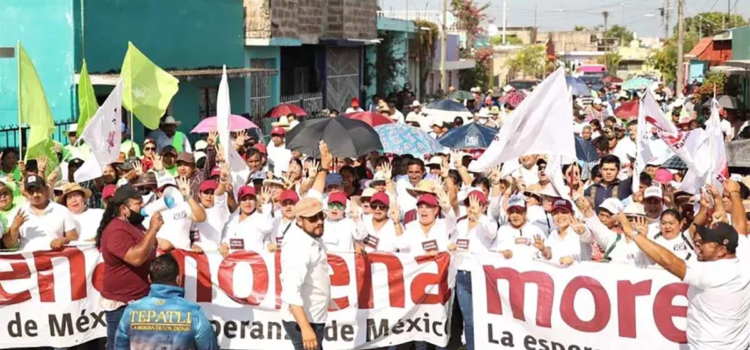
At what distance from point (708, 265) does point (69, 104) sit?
12.5m

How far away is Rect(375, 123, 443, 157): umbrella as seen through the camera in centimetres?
1402

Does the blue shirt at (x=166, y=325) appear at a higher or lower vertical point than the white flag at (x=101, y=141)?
lower

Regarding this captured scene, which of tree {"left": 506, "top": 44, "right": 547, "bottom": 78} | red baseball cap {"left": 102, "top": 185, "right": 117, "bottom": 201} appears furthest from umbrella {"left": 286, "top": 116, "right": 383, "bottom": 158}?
tree {"left": 506, "top": 44, "right": 547, "bottom": 78}


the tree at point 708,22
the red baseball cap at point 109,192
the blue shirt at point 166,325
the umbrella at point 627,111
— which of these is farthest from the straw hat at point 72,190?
the tree at point 708,22

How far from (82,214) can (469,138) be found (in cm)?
698

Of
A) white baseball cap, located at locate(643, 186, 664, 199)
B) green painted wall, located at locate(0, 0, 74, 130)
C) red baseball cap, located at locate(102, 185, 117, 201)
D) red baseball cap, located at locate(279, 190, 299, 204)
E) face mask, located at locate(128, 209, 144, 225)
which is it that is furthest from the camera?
green painted wall, located at locate(0, 0, 74, 130)

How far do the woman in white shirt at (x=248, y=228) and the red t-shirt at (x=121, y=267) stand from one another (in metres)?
1.39

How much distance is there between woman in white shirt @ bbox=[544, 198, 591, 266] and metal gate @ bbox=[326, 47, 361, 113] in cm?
2185

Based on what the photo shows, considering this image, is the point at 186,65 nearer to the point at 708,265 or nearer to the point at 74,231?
the point at 74,231

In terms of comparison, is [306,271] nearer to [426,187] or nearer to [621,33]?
[426,187]

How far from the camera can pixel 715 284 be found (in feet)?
24.1

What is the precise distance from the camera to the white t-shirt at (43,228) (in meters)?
9.30

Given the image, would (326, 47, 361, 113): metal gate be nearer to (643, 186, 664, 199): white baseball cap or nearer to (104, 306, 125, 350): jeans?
(643, 186, 664, 199): white baseball cap

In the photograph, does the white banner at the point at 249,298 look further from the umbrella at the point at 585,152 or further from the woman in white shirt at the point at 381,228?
the umbrella at the point at 585,152
